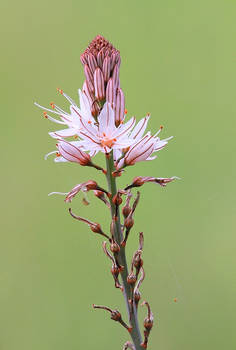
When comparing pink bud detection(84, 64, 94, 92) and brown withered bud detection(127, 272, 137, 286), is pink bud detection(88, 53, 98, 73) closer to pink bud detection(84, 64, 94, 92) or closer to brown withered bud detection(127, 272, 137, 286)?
pink bud detection(84, 64, 94, 92)

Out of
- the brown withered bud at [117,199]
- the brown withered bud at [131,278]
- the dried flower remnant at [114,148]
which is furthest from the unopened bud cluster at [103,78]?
the brown withered bud at [131,278]

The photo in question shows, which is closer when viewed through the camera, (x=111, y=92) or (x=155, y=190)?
(x=111, y=92)

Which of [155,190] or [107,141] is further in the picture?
[155,190]

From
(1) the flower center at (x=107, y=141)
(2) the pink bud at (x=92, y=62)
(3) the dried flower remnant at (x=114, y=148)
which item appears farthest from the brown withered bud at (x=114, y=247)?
(2) the pink bud at (x=92, y=62)

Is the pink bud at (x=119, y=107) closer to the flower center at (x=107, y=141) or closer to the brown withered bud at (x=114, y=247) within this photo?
the flower center at (x=107, y=141)

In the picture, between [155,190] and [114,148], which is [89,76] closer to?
[114,148]

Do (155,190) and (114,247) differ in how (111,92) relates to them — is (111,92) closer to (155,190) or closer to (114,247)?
(114,247)

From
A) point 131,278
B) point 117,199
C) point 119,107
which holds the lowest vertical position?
point 131,278

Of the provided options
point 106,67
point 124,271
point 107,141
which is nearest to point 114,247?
point 124,271

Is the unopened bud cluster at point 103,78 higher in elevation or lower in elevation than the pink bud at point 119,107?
higher

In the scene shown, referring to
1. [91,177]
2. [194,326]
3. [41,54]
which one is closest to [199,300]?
[194,326]

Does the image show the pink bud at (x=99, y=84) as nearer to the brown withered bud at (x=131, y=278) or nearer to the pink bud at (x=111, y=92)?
the pink bud at (x=111, y=92)

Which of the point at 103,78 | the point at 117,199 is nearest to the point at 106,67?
the point at 103,78

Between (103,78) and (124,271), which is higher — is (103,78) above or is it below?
above
